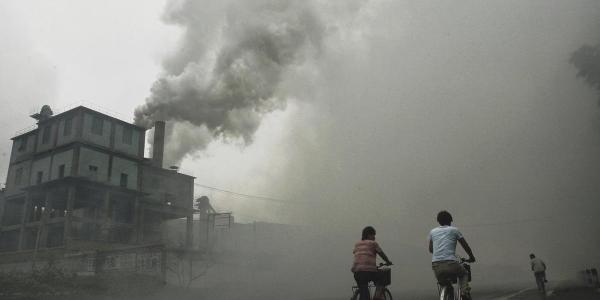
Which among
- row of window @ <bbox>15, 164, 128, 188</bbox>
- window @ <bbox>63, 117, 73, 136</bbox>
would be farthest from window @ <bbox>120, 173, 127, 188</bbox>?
window @ <bbox>63, 117, 73, 136</bbox>

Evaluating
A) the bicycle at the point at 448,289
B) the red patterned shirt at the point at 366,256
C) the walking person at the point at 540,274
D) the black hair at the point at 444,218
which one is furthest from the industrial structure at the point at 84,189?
the bicycle at the point at 448,289

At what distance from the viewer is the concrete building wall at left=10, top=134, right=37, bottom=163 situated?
5167cm

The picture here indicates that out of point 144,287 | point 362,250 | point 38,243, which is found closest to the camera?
point 362,250

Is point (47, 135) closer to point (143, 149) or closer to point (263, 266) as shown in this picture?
point (143, 149)

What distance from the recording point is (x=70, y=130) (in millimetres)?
47406

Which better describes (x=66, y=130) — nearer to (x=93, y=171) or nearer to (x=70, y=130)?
(x=70, y=130)

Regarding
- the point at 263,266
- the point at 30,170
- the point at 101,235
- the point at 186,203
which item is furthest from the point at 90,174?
the point at 263,266

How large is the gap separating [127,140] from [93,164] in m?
5.41

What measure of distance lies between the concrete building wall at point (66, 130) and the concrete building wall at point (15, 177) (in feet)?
20.5

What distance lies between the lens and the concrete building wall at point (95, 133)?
47062 millimetres

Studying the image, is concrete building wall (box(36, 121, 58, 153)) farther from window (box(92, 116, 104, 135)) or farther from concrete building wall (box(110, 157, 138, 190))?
concrete building wall (box(110, 157, 138, 190))

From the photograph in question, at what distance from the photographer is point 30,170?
5028 cm

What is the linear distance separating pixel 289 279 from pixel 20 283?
27515mm

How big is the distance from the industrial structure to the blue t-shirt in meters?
40.1
